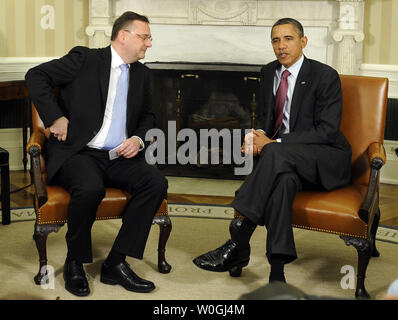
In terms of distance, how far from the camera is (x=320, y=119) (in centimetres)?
328

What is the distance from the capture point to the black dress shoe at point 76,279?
2.99m

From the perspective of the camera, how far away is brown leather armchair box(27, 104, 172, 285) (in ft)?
10.00

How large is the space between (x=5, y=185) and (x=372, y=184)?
86.0 inches

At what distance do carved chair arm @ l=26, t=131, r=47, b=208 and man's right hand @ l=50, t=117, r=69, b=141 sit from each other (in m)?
0.10

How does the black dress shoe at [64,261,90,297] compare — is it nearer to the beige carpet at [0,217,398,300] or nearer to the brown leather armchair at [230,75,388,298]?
the beige carpet at [0,217,398,300]

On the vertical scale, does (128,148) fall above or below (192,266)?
above

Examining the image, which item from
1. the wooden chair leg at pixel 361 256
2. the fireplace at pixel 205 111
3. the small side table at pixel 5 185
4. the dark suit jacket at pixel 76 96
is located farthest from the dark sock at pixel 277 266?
the fireplace at pixel 205 111

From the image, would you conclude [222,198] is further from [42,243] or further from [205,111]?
[42,243]

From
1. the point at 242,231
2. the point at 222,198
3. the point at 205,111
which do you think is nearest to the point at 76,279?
the point at 242,231

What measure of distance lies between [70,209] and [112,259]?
31cm

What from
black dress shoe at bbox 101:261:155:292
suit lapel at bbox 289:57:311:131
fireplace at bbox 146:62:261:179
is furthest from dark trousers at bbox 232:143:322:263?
fireplace at bbox 146:62:261:179

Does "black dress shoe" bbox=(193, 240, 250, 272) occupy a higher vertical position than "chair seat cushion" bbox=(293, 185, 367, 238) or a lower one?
lower
